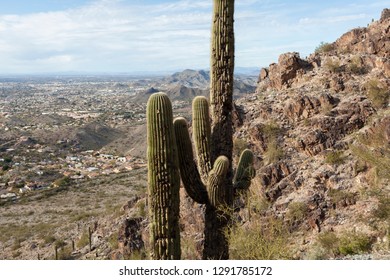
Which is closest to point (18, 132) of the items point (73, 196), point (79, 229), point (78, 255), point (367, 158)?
point (73, 196)

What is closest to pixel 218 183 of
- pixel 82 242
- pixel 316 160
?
pixel 316 160

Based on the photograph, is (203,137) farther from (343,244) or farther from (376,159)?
(376,159)

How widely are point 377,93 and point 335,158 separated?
147 inches

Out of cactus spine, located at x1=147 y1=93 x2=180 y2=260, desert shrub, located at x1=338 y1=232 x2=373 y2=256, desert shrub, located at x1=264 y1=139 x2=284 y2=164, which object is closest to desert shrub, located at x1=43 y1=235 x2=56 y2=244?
desert shrub, located at x1=264 y1=139 x2=284 y2=164

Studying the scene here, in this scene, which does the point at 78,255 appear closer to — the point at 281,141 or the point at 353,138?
the point at 281,141

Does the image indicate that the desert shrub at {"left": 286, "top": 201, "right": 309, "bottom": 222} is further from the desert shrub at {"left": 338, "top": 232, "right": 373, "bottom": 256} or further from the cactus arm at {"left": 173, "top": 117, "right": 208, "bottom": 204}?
the cactus arm at {"left": 173, "top": 117, "right": 208, "bottom": 204}

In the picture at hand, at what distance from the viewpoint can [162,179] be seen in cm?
637

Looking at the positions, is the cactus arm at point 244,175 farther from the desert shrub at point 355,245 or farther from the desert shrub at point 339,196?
the desert shrub at point 339,196

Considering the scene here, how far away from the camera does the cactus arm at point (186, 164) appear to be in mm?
7066

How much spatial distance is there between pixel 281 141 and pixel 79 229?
1304 cm

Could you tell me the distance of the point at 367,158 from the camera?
39.3ft

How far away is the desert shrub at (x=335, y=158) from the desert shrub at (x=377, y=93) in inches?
112

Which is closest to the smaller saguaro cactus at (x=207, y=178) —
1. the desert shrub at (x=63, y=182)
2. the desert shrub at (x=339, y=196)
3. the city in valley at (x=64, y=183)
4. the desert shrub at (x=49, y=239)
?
the desert shrub at (x=339, y=196)

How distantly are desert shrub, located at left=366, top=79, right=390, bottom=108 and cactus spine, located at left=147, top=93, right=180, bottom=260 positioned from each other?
39.0ft
